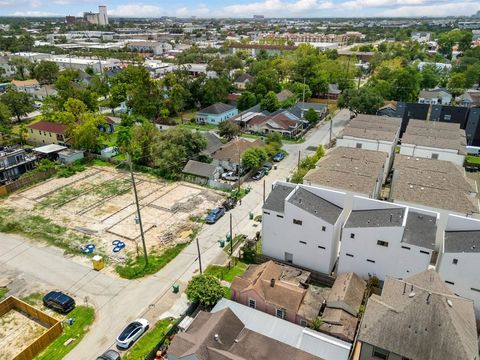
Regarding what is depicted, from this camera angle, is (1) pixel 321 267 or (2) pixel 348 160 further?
(2) pixel 348 160

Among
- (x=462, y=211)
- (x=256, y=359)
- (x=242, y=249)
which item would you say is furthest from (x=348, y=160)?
(x=256, y=359)

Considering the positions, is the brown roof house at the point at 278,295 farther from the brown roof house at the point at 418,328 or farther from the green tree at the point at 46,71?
the green tree at the point at 46,71

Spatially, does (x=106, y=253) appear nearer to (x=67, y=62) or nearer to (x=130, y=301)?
(x=130, y=301)

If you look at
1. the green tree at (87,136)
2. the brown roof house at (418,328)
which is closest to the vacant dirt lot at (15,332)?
the brown roof house at (418,328)

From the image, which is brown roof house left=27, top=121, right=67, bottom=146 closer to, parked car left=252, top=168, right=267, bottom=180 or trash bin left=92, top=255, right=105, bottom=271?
parked car left=252, top=168, right=267, bottom=180

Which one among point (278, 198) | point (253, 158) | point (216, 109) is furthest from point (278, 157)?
point (216, 109)

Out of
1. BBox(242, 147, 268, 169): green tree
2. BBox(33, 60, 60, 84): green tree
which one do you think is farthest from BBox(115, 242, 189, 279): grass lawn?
BBox(33, 60, 60, 84): green tree
